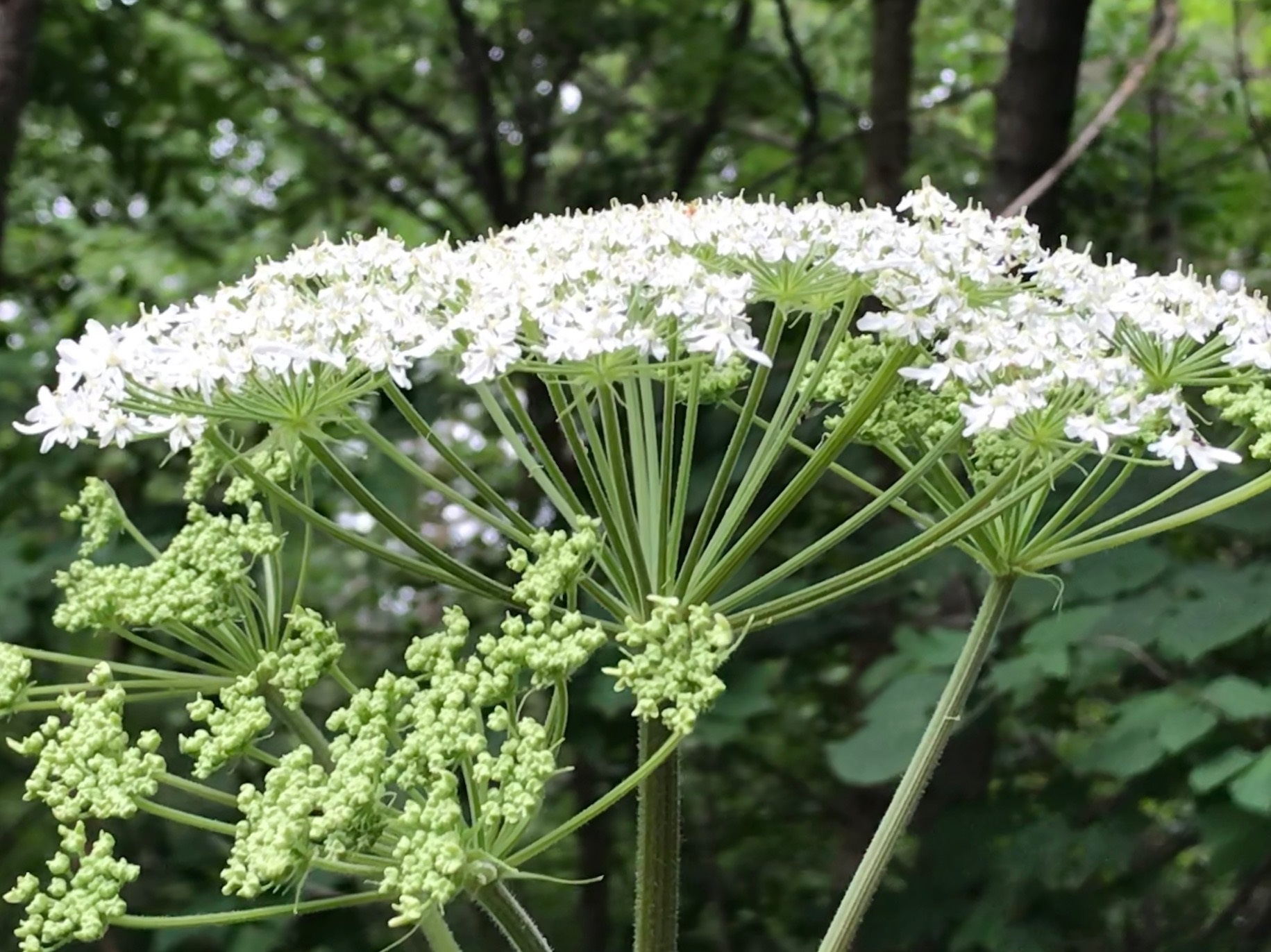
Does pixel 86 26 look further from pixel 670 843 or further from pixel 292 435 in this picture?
pixel 670 843

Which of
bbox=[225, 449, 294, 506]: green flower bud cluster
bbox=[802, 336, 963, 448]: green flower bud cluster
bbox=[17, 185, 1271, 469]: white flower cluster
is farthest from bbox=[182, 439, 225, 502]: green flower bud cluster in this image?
bbox=[802, 336, 963, 448]: green flower bud cluster

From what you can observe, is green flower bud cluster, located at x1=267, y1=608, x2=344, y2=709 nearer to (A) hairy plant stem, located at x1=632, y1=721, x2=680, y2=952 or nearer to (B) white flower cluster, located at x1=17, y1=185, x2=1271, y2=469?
(B) white flower cluster, located at x1=17, y1=185, x2=1271, y2=469

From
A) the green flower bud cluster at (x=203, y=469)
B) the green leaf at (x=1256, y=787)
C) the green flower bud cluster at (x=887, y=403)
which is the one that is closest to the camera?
the green flower bud cluster at (x=887, y=403)

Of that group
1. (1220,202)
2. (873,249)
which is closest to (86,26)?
(873,249)

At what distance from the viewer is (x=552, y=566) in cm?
132

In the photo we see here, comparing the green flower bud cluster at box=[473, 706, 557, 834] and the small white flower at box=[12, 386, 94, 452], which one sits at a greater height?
the small white flower at box=[12, 386, 94, 452]

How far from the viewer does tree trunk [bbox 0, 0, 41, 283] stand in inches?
123

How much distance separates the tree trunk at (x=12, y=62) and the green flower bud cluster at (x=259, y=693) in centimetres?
224

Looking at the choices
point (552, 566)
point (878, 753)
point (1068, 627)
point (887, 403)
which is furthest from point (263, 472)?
point (1068, 627)

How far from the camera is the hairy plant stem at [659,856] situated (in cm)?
147

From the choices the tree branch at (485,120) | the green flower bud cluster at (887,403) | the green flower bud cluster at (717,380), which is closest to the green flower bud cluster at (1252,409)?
the green flower bud cluster at (887,403)

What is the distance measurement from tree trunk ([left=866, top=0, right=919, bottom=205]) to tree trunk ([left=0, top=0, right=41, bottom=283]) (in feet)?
7.71

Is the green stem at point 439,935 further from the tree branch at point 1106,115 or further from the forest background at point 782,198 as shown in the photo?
the tree branch at point 1106,115

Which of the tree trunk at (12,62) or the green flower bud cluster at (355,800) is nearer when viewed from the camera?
the green flower bud cluster at (355,800)
